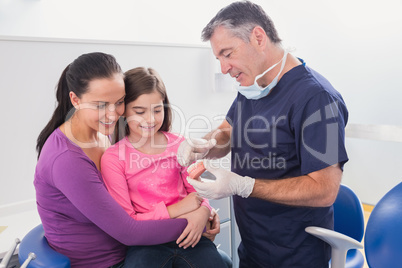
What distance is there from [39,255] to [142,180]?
0.38 meters

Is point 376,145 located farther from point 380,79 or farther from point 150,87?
point 150,87

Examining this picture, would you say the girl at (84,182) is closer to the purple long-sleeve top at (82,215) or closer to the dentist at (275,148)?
the purple long-sleeve top at (82,215)

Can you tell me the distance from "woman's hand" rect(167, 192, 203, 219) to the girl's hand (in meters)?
0.01

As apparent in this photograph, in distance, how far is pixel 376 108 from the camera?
3.21 m

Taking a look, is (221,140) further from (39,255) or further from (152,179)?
(39,255)

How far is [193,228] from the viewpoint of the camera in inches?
45.9

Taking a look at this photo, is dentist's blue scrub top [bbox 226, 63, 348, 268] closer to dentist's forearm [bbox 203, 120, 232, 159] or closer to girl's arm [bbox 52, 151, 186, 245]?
dentist's forearm [bbox 203, 120, 232, 159]

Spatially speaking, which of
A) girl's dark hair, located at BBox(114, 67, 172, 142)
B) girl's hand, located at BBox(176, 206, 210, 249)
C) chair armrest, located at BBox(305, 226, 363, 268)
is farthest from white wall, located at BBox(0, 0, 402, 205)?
chair armrest, located at BBox(305, 226, 363, 268)

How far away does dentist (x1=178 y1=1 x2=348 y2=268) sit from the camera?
112 centimetres

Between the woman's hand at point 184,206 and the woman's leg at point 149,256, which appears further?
the woman's hand at point 184,206

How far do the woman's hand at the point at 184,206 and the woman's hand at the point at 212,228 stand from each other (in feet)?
0.40

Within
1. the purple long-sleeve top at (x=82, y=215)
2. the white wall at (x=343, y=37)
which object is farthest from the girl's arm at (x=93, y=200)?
the white wall at (x=343, y=37)

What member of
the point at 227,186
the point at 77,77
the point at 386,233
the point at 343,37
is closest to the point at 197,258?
the point at 227,186

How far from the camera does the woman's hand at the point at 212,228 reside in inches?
50.4
